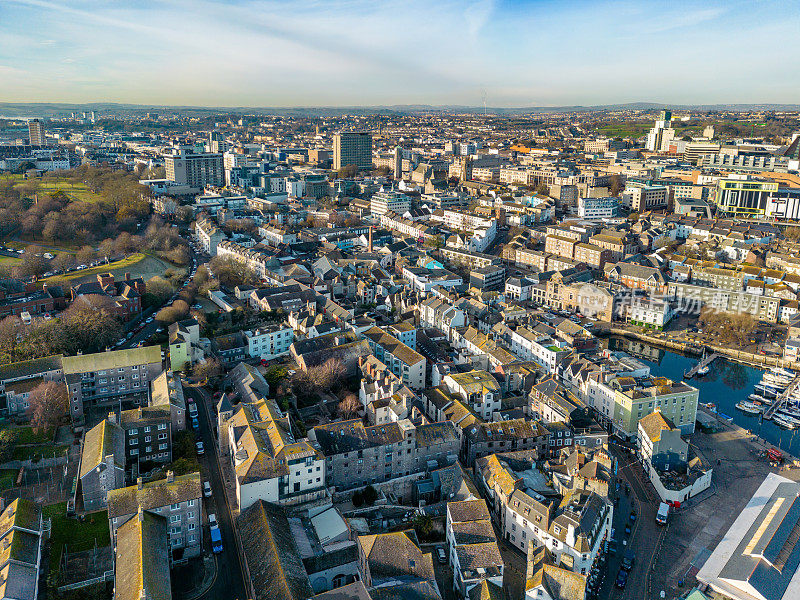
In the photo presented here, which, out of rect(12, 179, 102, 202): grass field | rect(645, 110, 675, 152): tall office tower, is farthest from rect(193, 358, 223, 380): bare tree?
rect(645, 110, 675, 152): tall office tower

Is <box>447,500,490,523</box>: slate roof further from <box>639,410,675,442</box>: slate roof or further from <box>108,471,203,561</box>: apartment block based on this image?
<box>639,410,675,442</box>: slate roof

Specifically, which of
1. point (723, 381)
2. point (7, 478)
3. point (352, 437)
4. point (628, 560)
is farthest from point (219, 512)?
point (723, 381)

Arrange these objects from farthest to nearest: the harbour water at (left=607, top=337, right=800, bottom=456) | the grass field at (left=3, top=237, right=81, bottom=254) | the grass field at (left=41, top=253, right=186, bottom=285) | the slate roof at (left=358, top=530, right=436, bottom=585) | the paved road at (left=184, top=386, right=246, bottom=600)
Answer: the grass field at (left=3, top=237, right=81, bottom=254)
the grass field at (left=41, top=253, right=186, bottom=285)
the harbour water at (left=607, top=337, right=800, bottom=456)
the paved road at (left=184, top=386, right=246, bottom=600)
the slate roof at (left=358, top=530, right=436, bottom=585)

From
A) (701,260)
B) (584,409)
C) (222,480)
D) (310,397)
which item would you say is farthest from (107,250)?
(701,260)

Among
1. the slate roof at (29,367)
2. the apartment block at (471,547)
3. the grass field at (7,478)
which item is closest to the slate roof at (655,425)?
the apartment block at (471,547)

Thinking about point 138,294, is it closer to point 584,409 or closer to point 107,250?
point 107,250

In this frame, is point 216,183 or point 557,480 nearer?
point 557,480

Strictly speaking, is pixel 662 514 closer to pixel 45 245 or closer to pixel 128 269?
pixel 128 269
